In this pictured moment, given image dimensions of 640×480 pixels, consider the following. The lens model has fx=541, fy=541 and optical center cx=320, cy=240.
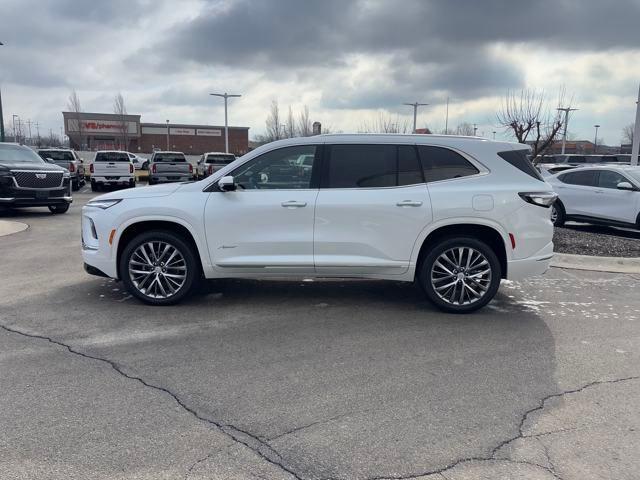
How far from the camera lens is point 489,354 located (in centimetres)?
474

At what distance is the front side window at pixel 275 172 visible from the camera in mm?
5816

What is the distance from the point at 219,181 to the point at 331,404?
291cm

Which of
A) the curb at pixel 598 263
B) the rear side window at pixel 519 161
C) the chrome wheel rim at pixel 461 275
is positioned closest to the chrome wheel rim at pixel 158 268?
the chrome wheel rim at pixel 461 275

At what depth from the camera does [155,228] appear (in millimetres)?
6012

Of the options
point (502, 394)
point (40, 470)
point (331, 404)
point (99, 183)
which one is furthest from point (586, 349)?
point (99, 183)

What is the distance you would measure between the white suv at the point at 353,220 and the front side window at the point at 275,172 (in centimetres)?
1

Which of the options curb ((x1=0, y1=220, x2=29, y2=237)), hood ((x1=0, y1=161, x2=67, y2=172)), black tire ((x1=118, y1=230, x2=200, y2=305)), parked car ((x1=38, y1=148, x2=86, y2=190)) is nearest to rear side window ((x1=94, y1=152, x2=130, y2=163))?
parked car ((x1=38, y1=148, x2=86, y2=190))

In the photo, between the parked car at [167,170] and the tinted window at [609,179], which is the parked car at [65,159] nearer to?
the parked car at [167,170]

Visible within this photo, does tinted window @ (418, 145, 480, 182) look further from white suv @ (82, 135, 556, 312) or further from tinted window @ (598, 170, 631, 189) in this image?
tinted window @ (598, 170, 631, 189)

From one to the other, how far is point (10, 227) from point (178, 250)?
7.82m

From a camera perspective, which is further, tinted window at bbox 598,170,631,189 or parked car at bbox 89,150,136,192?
parked car at bbox 89,150,136,192

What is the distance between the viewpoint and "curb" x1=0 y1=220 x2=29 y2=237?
11.1 meters

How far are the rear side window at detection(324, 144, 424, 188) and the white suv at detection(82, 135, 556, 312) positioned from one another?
1 centimetres

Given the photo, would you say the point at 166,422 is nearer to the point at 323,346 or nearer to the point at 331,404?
the point at 331,404
